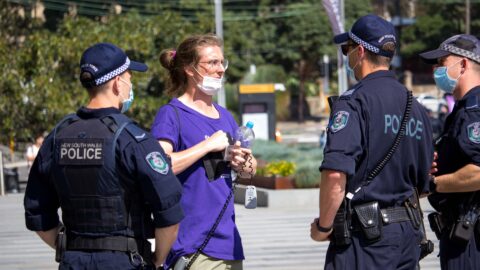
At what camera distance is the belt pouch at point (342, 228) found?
4.91m

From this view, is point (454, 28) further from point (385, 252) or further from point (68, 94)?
point (385, 252)

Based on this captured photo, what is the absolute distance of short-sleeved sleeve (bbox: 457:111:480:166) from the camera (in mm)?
5625

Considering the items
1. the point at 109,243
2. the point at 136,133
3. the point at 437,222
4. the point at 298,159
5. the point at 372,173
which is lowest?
the point at 298,159

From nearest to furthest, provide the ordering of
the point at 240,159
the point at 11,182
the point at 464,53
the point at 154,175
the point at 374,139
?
the point at 154,175, the point at 374,139, the point at 240,159, the point at 464,53, the point at 11,182

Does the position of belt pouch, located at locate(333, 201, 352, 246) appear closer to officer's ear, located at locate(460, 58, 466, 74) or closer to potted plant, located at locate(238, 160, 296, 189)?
officer's ear, located at locate(460, 58, 466, 74)

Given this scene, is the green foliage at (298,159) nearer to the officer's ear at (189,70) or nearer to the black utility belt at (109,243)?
the officer's ear at (189,70)

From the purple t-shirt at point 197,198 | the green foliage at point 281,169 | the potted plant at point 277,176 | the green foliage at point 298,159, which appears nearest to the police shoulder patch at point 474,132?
the purple t-shirt at point 197,198

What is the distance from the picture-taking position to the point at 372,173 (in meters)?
4.93

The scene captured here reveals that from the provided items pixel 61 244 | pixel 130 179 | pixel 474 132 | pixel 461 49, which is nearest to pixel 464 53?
pixel 461 49

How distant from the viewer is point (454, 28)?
69938mm

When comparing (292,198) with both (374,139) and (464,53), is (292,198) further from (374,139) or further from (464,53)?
(374,139)

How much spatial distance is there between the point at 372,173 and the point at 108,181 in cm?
132

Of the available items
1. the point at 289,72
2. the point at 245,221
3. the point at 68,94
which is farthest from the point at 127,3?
the point at 245,221

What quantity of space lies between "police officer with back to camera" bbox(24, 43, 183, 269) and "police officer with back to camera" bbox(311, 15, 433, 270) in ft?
2.65
